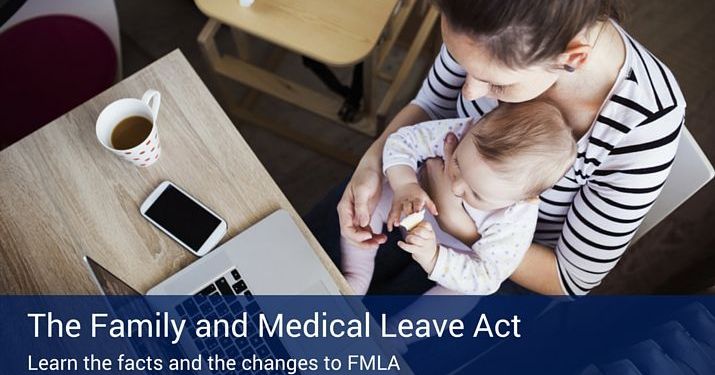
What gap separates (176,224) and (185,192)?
0.06 meters

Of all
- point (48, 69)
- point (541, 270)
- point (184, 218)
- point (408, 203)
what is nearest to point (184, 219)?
point (184, 218)

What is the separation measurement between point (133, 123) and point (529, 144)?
655 mm

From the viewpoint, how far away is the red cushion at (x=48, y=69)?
1.41m

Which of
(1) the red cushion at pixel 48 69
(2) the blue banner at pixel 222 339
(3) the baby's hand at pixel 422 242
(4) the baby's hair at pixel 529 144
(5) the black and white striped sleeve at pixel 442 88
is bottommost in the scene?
(1) the red cushion at pixel 48 69

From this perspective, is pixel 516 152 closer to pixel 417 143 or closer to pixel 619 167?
pixel 619 167

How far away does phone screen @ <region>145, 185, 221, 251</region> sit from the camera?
3.07ft

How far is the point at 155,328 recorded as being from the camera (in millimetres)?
896

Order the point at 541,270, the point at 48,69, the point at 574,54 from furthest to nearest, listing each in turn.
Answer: the point at 48,69, the point at 541,270, the point at 574,54

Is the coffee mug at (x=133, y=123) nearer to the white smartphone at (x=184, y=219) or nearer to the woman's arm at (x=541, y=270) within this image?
the white smartphone at (x=184, y=219)

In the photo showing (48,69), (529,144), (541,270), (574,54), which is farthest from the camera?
(48,69)

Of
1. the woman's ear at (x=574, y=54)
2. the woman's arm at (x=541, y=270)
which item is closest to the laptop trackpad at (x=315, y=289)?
the woman's arm at (x=541, y=270)

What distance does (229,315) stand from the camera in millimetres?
908

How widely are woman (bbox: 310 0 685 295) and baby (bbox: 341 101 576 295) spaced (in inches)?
1.6

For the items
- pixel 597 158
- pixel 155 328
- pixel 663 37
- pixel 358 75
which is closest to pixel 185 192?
pixel 155 328
